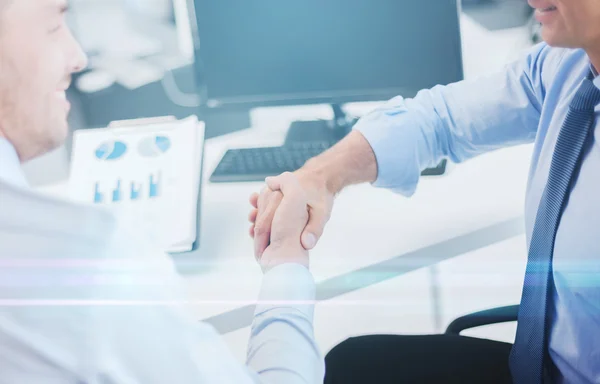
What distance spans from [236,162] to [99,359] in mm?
769

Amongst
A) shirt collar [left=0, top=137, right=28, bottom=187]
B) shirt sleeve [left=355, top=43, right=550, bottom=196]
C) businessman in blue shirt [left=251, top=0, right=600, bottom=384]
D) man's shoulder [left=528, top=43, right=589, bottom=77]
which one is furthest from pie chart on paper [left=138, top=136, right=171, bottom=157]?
man's shoulder [left=528, top=43, right=589, bottom=77]

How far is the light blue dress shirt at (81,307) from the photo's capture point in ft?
1.52

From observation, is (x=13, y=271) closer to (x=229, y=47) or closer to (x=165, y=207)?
(x=165, y=207)

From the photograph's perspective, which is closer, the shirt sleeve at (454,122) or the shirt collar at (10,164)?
the shirt collar at (10,164)

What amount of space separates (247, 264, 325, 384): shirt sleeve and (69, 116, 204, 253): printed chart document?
0.91 ft

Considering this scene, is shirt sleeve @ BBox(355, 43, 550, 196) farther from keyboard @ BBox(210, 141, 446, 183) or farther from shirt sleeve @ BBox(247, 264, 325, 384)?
shirt sleeve @ BBox(247, 264, 325, 384)

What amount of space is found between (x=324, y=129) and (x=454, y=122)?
37 centimetres

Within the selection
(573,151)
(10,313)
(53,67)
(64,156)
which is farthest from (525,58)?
(64,156)

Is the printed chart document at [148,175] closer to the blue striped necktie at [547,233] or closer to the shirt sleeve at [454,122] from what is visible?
the shirt sleeve at [454,122]

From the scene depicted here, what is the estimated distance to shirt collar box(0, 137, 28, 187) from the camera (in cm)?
52

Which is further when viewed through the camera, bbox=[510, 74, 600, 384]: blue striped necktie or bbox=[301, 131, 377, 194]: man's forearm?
bbox=[301, 131, 377, 194]: man's forearm

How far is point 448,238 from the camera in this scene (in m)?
0.95

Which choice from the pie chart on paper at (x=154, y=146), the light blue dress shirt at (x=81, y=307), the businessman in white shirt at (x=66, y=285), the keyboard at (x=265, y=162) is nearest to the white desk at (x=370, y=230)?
the keyboard at (x=265, y=162)

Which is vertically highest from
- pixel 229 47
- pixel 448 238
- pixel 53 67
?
pixel 53 67
